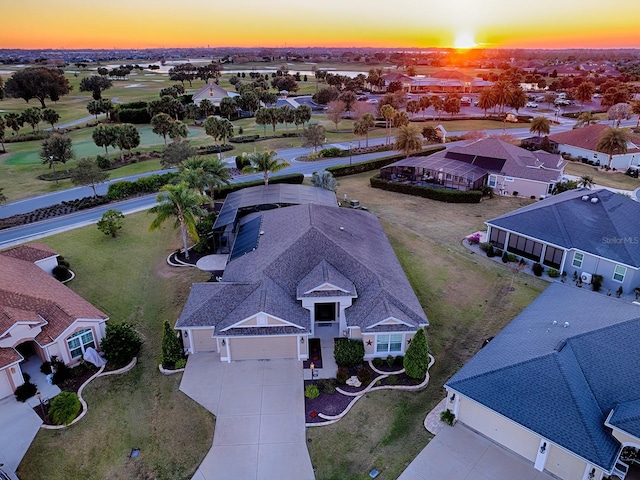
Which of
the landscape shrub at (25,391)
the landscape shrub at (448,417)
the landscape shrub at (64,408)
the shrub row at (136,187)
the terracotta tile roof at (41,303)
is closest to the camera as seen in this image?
the landscape shrub at (448,417)

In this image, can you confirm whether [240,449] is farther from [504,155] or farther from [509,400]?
[504,155]

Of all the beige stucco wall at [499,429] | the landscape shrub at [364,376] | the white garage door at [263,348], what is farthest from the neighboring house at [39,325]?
the beige stucco wall at [499,429]

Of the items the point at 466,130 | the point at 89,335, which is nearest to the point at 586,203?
the point at 89,335

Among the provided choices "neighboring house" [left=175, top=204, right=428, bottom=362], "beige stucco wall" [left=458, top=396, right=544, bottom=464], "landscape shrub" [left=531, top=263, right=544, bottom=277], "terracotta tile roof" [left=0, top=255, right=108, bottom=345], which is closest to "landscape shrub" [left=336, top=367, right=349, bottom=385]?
"neighboring house" [left=175, top=204, right=428, bottom=362]

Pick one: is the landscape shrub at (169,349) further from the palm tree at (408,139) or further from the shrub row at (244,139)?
the shrub row at (244,139)

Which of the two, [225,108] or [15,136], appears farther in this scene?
[225,108]

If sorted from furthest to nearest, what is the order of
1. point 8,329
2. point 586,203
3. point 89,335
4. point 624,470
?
point 586,203 → point 89,335 → point 8,329 → point 624,470

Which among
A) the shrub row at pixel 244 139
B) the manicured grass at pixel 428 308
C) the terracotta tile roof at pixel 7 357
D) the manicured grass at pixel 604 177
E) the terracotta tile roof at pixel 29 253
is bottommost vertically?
the manicured grass at pixel 428 308
